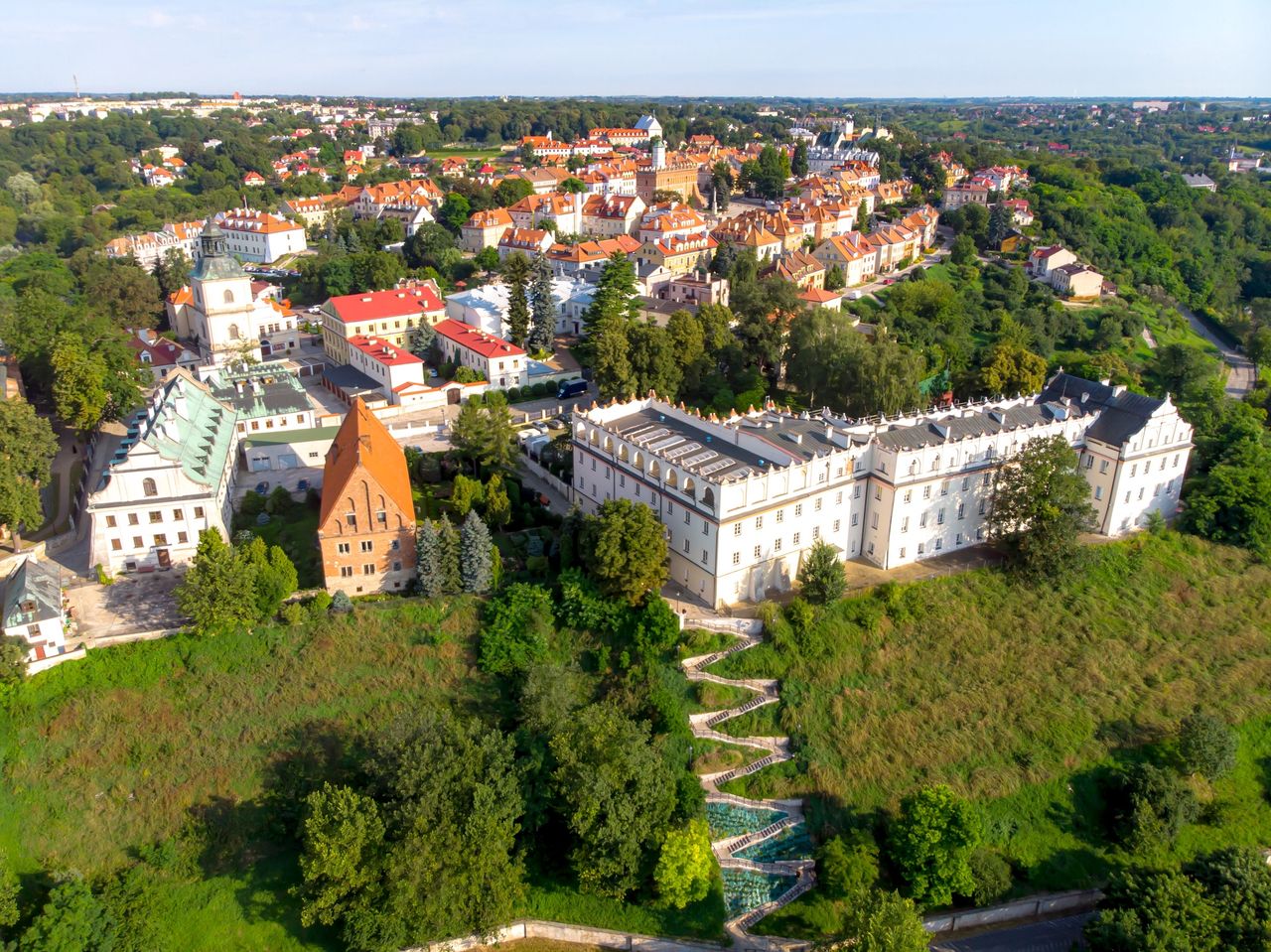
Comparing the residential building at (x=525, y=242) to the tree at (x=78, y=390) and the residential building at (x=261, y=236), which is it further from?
the tree at (x=78, y=390)

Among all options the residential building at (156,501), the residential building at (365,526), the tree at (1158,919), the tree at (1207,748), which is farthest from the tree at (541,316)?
the tree at (1158,919)

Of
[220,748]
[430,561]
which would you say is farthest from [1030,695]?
[220,748]

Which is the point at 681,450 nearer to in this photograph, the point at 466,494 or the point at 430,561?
the point at 466,494

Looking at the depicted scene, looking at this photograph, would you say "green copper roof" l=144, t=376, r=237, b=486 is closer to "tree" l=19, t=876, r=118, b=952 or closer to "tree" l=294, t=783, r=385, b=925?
"tree" l=19, t=876, r=118, b=952

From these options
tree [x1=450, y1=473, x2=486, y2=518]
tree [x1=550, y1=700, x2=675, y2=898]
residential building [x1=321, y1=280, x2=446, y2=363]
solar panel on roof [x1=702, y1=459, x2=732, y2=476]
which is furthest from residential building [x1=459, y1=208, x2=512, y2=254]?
tree [x1=550, y1=700, x2=675, y2=898]

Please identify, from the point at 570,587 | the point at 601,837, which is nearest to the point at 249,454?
the point at 570,587

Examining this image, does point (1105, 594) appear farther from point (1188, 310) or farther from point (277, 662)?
point (1188, 310)

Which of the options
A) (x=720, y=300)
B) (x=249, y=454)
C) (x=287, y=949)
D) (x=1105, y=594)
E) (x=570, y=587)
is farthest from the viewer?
(x=720, y=300)
